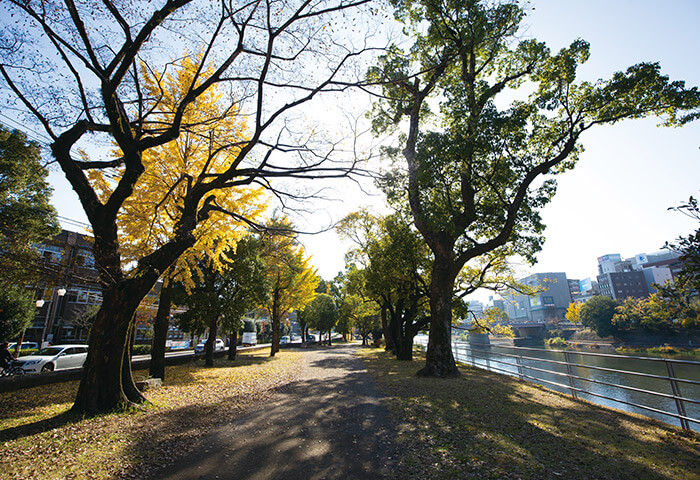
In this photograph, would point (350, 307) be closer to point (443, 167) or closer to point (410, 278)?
point (410, 278)

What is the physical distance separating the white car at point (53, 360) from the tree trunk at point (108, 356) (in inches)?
406

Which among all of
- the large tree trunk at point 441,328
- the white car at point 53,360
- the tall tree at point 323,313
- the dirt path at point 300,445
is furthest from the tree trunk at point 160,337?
the tall tree at point 323,313

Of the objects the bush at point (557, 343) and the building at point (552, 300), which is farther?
the building at point (552, 300)

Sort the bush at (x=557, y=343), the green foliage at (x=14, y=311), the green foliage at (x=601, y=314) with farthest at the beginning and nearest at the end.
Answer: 1. the bush at (x=557, y=343)
2. the green foliage at (x=601, y=314)
3. the green foliage at (x=14, y=311)

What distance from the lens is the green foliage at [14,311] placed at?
19.1m

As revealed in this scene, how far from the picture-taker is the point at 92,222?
6.33m

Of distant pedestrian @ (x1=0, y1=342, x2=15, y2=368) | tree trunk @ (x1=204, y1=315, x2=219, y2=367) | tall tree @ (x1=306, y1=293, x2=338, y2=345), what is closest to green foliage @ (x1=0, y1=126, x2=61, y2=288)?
distant pedestrian @ (x1=0, y1=342, x2=15, y2=368)

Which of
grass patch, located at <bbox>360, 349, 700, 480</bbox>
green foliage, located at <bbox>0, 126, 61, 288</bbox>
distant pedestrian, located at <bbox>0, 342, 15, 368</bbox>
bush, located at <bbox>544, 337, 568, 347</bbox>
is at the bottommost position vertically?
bush, located at <bbox>544, 337, 568, 347</bbox>

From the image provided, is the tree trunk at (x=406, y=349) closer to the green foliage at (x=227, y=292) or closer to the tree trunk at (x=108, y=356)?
the green foliage at (x=227, y=292)

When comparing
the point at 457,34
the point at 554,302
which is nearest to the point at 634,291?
the point at 554,302

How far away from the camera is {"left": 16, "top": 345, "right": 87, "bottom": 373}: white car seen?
13219 mm

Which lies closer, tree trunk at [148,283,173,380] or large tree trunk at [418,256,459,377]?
tree trunk at [148,283,173,380]

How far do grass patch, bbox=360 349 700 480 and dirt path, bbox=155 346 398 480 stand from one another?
0.47 m

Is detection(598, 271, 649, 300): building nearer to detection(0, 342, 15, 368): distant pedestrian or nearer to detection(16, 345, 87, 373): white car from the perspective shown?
detection(16, 345, 87, 373): white car
